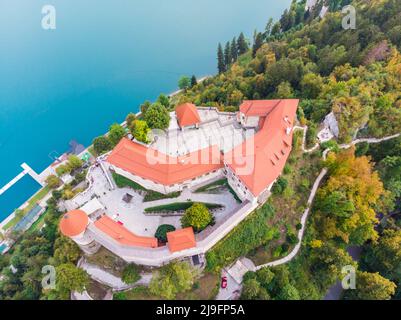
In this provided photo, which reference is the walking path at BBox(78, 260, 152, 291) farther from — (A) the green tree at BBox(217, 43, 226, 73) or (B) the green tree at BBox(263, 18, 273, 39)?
(B) the green tree at BBox(263, 18, 273, 39)

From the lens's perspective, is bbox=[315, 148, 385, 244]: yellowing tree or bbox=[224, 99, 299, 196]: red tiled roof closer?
bbox=[224, 99, 299, 196]: red tiled roof

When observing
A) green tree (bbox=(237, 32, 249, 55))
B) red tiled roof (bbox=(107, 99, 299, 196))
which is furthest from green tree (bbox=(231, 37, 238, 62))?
red tiled roof (bbox=(107, 99, 299, 196))

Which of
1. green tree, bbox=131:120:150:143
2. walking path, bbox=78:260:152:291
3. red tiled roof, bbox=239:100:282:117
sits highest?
red tiled roof, bbox=239:100:282:117

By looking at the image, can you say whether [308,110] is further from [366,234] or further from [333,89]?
[366,234]

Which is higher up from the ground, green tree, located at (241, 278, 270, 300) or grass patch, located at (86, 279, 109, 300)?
green tree, located at (241, 278, 270, 300)

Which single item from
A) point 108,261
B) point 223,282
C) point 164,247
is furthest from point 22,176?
point 223,282

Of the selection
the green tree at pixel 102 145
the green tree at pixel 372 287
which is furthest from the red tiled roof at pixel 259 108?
the green tree at pixel 372 287
